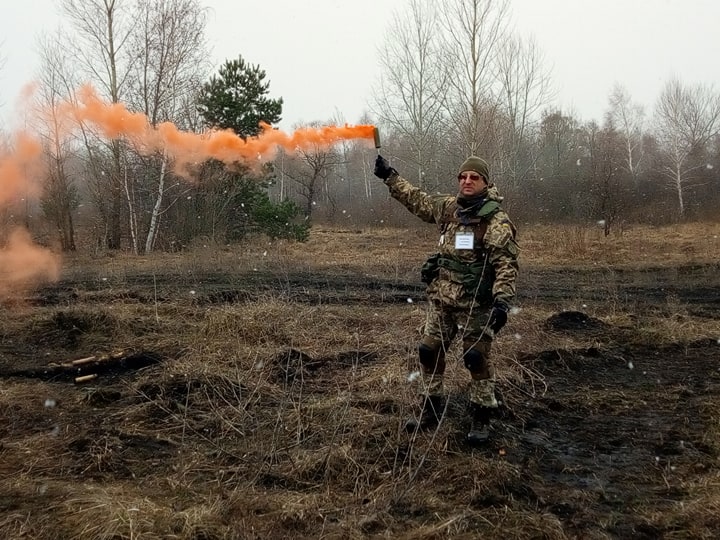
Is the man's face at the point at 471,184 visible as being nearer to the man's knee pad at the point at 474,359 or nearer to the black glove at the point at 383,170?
the black glove at the point at 383,170

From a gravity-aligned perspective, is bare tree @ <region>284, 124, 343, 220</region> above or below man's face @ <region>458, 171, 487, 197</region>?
above

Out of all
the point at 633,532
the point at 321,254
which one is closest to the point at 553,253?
the point at 321,254

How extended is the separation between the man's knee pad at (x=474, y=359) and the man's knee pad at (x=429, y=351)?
0.89 feet

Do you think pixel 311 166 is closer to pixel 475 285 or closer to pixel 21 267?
pixel 21 267

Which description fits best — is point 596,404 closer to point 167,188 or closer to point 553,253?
point 553,253

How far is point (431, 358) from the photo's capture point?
4824 millimetres

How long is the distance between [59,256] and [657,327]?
16.9m

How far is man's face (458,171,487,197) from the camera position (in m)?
4.79

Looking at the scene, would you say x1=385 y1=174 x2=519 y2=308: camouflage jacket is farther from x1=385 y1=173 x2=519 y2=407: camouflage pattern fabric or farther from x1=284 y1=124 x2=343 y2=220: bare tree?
x1=284 y1=124 x2=343 y2=220: bare tree

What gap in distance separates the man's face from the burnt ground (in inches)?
76.5

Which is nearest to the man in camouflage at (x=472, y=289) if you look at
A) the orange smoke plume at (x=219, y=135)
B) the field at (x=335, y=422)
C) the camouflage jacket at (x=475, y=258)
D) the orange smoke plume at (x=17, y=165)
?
the camouflage jacket at (x=475, y=258)

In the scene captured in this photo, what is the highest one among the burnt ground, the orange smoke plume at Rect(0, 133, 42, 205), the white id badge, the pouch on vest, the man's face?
the orange smoke plume at Rect(0, 133, 42, 205)

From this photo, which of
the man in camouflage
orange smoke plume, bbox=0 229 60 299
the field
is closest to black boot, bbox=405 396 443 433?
the man in camouflage

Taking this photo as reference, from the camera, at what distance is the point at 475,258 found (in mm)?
4742
